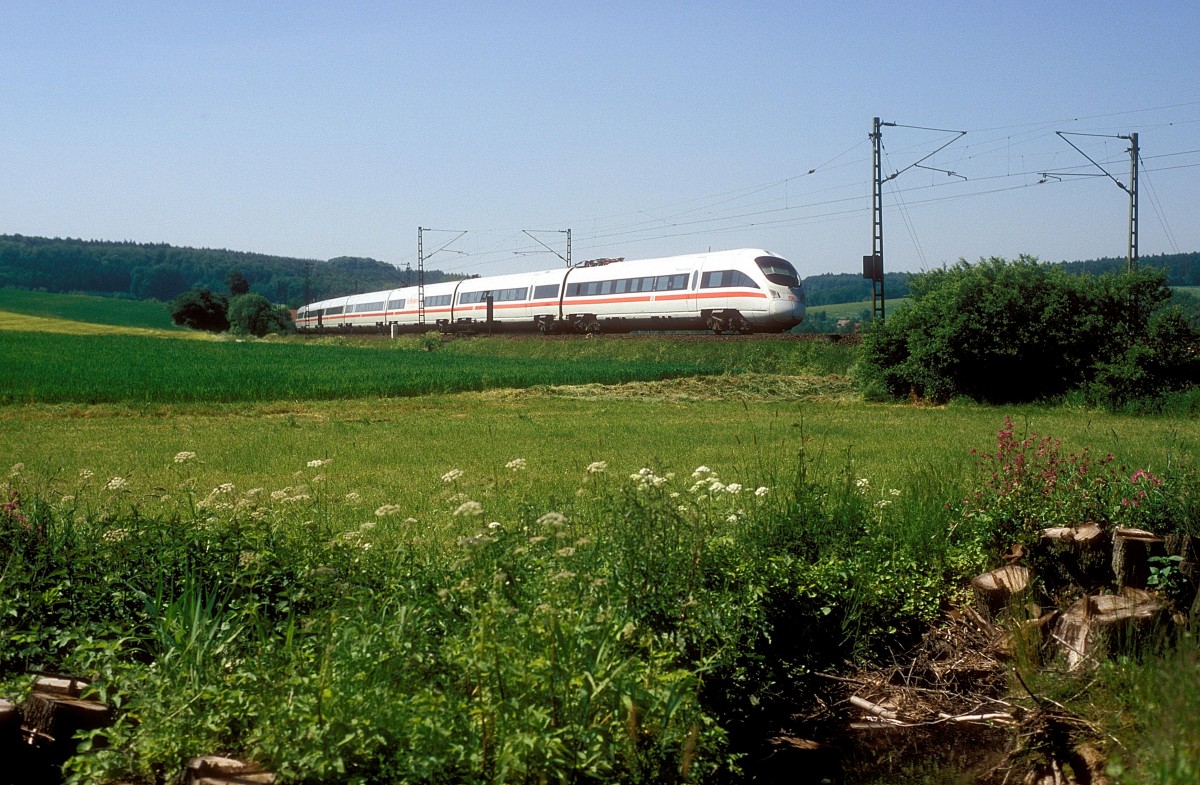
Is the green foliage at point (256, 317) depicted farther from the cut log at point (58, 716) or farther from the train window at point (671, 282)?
the cut log at point (58, 716)

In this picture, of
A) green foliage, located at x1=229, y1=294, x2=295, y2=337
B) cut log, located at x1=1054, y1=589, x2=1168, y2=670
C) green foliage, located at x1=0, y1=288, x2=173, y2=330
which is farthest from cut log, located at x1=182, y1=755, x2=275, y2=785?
green foliage, located at x1=0, y1=288, x2=173, y2=330

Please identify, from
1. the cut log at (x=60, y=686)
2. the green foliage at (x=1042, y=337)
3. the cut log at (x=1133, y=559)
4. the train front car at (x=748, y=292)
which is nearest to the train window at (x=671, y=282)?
the train front car at (x=748, y=292)

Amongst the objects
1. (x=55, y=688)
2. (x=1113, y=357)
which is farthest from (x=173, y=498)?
(x=1113, y=357)

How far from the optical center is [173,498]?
31.9 ft

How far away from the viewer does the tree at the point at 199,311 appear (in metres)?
102

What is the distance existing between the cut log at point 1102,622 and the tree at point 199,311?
10480 cm

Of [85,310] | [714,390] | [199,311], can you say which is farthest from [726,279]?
[85,310]

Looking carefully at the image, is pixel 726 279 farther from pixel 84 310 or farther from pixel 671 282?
pixel 84 310

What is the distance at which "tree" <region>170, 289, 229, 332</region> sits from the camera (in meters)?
102

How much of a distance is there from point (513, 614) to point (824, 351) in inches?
1171

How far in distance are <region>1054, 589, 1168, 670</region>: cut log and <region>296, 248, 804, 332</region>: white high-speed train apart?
1138 inches

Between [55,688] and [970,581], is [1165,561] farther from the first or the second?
[55,688]

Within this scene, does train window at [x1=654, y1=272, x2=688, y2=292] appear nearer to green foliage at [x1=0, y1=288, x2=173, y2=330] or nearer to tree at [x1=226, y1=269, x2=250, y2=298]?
green foliage at [x1=0, y1=288, x2=173, y2=330]

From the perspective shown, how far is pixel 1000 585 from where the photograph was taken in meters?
6.35
